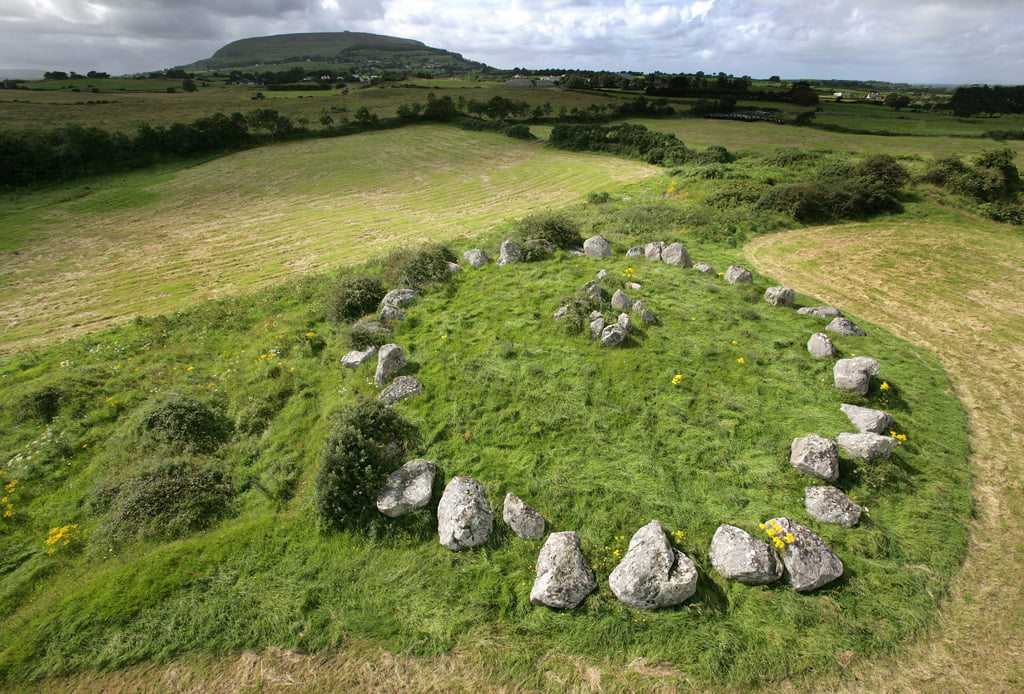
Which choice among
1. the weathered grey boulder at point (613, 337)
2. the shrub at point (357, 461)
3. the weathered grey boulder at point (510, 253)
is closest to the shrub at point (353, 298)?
the weathered grey boulder at point (510, 253)

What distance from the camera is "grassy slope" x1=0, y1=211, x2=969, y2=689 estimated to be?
882 cm

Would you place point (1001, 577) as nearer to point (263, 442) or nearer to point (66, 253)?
point (263, 442)

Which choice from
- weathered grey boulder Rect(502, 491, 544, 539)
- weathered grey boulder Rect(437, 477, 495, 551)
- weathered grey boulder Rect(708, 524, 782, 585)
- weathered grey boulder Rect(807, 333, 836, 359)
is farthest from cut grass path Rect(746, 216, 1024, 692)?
weathered grey boulder Rect(437, 477, 495, 551)

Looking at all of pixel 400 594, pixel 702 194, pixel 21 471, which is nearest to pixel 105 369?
pixel 21 471

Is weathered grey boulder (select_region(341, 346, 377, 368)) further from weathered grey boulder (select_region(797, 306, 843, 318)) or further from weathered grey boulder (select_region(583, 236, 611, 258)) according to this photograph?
weathered grey boulder (select_region(797, 306, 843, 318))

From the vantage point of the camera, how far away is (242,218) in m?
37.7

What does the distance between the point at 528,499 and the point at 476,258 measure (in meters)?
14.9

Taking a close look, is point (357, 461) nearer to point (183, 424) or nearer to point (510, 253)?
point (183, 424)

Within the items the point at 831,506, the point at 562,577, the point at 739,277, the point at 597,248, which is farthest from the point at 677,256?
the point at 562,577

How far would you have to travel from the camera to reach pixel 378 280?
70.8 ft

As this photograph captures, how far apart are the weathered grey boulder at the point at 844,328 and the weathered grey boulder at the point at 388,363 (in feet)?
55.5

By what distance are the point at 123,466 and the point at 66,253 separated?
92.0ft

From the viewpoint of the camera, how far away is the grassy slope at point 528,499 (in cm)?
882

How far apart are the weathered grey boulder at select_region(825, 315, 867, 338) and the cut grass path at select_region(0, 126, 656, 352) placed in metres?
23.6
